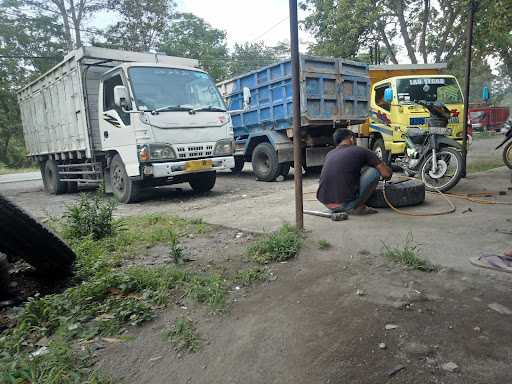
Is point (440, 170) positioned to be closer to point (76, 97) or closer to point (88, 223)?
point (88, 223)

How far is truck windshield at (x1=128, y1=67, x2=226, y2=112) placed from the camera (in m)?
5.93

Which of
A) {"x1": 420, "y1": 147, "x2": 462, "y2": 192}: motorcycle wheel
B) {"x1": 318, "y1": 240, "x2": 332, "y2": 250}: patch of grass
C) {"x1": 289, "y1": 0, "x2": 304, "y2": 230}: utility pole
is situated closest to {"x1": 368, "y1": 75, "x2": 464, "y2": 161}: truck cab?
{"x1": 420, "y1": 147, "x2": 462, "y2": 192}: motorcycle wheel

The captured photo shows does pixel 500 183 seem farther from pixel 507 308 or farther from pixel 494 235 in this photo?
pixel 507 308

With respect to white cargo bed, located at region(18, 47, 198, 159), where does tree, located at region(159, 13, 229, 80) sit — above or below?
above

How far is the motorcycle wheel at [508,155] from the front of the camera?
6.54 metres

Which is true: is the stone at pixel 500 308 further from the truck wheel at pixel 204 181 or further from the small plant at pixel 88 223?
the truck wheel at pixel 204 181

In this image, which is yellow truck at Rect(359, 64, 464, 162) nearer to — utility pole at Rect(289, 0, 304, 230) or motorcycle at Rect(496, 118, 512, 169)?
motorcycle at Rect(496, 118, 512, 169)

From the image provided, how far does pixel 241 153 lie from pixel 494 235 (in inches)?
272

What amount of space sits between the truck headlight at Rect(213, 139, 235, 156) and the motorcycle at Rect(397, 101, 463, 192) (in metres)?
3.08

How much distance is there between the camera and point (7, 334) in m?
2.21

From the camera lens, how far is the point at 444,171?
17.0 feet

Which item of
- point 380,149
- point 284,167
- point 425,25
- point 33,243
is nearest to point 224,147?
point 284,167

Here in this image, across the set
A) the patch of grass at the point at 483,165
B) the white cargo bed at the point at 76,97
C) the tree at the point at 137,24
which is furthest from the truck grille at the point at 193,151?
the tree at the point at 137,24

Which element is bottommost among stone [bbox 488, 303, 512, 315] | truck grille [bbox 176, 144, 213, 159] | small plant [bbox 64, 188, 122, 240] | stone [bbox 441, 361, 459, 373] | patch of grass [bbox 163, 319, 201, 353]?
patch of grass [bbox 163, 319, 201, 353]
